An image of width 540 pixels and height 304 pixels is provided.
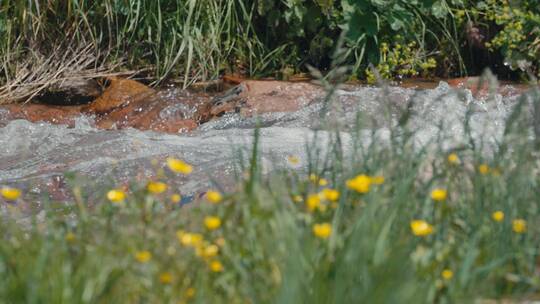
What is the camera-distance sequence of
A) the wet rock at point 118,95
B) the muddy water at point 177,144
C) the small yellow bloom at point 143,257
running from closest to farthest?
1. the small yellow bloom at point 143,257
2. the muddy water at point 177,144
3. the wet rock at point 118,95

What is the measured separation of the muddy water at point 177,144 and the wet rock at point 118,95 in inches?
9.9

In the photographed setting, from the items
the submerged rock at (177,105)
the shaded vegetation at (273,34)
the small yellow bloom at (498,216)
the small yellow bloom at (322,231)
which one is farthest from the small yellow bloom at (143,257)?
the shaded vegetation at (273,34)

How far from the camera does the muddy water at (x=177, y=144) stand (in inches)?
201

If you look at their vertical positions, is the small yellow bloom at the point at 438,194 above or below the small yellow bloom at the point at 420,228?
above

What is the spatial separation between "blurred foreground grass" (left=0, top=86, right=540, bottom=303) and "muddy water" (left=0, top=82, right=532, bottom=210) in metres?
1.48

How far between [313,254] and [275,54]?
23.3ft

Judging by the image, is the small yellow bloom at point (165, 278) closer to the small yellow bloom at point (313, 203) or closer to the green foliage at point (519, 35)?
the small yellow bloom at point (313, 203)

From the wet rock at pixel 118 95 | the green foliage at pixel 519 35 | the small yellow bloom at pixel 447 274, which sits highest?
the small yellow bloom at pixel 447 274

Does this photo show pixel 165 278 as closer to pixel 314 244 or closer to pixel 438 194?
pixel 314 244

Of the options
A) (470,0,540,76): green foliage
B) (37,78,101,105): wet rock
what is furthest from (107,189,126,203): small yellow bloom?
(470,0,540,76): green foliage

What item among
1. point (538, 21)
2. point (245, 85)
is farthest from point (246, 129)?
point (538, 21)

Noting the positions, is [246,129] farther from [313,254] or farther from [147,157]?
[313,254]

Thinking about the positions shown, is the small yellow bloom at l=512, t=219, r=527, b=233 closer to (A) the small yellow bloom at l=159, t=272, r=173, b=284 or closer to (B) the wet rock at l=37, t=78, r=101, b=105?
(A) the small yellow bloom at l=159, t=272, r=173, b=284

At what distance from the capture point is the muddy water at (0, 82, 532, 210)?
510 cm
